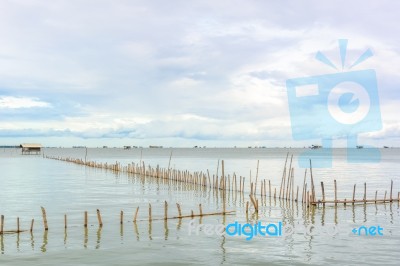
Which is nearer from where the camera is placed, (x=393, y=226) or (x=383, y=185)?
(x=393, y=226)

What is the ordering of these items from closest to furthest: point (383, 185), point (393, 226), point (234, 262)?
1. point (234, 262)
2. point (393, 226)
3. point (383, 185)

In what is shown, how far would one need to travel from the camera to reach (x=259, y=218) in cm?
2486

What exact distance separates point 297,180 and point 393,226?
30859 millimetres

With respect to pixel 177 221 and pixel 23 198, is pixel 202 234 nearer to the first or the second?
pixel 177 221

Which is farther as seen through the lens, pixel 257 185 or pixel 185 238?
pixel 257 185

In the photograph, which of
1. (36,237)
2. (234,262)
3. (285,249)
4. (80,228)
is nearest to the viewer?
(234,262)

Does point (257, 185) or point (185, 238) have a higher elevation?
point (257, 185)

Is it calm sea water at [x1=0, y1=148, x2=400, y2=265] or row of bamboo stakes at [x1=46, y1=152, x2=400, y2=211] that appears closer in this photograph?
calm sea water at [x1=0, y1=148, x2=400, y2=265]

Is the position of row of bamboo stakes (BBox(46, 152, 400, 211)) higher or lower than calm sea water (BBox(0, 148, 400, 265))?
higher

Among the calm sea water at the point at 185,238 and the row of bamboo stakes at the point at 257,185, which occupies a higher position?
the row of bamboo stakes at the point at 257,185

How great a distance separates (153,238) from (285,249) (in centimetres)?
582

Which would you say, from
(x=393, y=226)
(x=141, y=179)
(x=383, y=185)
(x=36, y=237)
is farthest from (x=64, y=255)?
(x=383, y=185)

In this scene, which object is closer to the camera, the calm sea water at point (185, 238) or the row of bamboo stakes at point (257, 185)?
the calm sea water at point (185, 238)

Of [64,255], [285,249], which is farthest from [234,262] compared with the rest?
[64,255]
